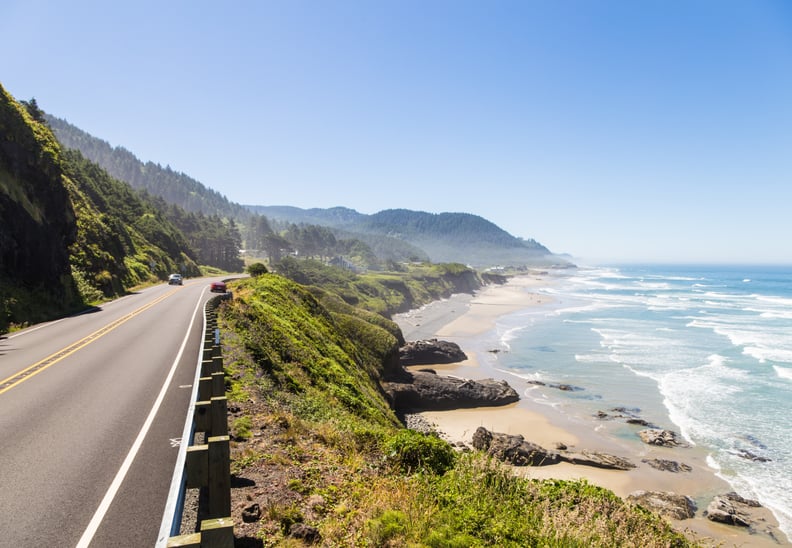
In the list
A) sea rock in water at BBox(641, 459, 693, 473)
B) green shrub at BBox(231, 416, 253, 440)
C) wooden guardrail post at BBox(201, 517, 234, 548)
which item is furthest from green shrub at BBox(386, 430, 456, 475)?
sea rock in water at BBox(641, 459, 693, 473)

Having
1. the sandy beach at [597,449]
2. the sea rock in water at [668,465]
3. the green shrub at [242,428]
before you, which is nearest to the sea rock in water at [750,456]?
the sandy beach at [597,449]

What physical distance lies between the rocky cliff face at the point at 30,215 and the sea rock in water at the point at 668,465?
39693 millimetres

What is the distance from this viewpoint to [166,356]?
1780cm

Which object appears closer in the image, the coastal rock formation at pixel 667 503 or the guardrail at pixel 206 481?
the guardrail at pixel 206 481

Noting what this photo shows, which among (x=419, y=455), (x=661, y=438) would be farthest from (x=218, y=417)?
(x=661, y=438)

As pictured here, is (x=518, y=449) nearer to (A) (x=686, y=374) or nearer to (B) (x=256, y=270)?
→ (A) (x=686, y=374)

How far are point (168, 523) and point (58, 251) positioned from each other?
3712 cm

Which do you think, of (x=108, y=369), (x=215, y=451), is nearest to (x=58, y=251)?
(x=108, y=369)

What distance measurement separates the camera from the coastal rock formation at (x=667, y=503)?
21734mm

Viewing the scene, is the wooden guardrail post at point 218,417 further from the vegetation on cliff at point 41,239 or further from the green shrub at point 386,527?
the vegetation on cliff at point 41,239

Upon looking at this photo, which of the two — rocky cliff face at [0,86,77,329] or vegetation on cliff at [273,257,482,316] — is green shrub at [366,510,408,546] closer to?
rocky cliff face at [0,86,77,329]

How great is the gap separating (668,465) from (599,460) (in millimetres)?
4118

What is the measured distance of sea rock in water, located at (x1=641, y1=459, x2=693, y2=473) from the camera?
27000 millimetres

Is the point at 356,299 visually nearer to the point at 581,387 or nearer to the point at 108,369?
the point at 581,387
